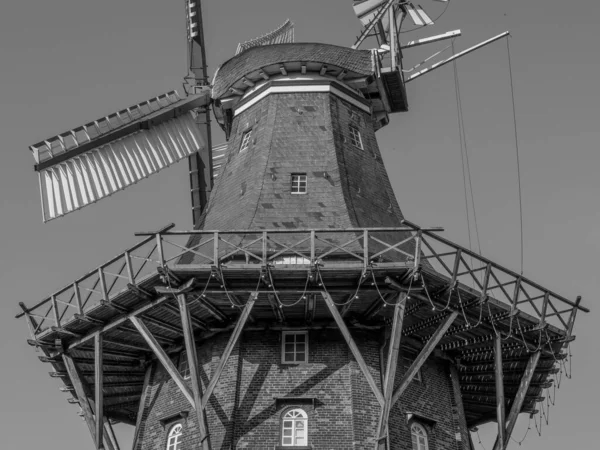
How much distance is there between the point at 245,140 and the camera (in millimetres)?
27609

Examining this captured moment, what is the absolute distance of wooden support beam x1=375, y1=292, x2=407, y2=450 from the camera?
68.5ft

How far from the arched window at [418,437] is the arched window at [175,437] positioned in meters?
4.88

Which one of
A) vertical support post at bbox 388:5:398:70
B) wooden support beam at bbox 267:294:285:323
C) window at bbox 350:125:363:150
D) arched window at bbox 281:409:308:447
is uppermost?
vertical support post at bbox 388:5:398:70

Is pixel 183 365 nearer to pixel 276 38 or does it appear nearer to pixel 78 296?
pixel 78 296

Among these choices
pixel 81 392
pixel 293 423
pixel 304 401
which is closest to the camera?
pixel 293 423

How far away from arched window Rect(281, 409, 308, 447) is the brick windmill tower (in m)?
0.03

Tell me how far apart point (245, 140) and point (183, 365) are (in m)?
6.30

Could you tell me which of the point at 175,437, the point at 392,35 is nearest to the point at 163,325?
the point at 175,437

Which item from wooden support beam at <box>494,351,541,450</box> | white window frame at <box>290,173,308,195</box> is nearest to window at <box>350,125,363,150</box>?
white window frame at <box>290,173,308,195</box>

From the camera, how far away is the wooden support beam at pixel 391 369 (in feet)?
68.5

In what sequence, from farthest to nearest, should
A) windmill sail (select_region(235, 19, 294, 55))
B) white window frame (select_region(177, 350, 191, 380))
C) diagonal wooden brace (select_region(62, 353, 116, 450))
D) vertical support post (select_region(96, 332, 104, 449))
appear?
windmill sail (select_region(235, 19, 294, 55)) < white window frame (select_region(177, 350, 191, 380)) < diagonal wooden brace (select_region(62, 353, 116, 450)) < vertical support post (select_region(96, 332, 104, 449))

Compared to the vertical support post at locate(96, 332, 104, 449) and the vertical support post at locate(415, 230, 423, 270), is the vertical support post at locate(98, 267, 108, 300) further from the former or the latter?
the vertical support post at locate(415, 230, 423, 270)

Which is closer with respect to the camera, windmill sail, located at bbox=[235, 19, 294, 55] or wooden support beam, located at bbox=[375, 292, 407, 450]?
wooden support beam, located at bbox=[375, 292, 407, 450]

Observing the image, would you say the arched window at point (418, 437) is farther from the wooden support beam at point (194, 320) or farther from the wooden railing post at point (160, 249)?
the wooden railing post at point (160, 249)
